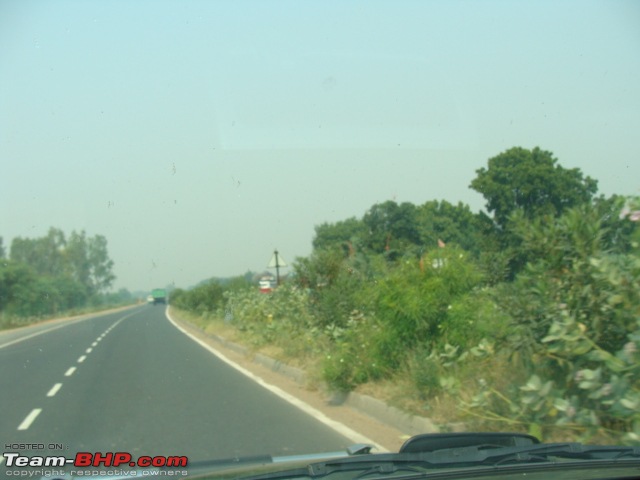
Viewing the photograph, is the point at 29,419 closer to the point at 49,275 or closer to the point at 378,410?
the point at 378,410

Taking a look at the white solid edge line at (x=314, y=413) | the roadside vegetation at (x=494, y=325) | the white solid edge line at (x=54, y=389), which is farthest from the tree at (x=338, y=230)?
the white solid edge line at (x=54, y=389)

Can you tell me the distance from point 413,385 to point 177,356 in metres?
12.3

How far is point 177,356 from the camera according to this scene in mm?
20672

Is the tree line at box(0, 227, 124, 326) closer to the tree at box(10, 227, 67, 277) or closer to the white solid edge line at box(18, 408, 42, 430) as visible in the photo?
the tree at box(10, 227, 67, 277)

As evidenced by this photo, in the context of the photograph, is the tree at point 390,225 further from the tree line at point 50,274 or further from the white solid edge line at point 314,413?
the tree line at point 50,274

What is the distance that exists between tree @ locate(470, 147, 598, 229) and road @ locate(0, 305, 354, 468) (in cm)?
1153

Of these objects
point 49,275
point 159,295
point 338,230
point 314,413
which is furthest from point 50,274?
point 159,295

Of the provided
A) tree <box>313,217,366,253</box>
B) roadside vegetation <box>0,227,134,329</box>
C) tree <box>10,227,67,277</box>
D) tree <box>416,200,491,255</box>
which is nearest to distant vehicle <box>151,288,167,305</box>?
roadside vegetation <box>0,227,134,329</box>

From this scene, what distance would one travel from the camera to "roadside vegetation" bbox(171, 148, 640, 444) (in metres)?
6.37

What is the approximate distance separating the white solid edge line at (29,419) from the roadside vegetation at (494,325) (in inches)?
172

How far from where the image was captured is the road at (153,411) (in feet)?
28.2

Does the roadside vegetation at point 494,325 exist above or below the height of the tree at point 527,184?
below

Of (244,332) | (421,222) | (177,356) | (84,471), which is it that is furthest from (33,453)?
(244,332)

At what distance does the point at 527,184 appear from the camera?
955 inches
